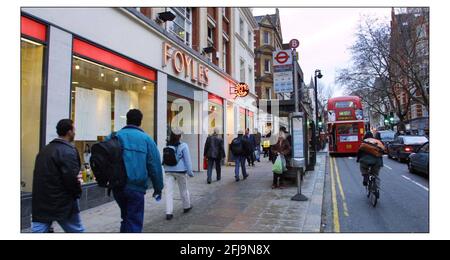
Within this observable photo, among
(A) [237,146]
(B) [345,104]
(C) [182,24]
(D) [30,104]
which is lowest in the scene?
(A) [237,146]

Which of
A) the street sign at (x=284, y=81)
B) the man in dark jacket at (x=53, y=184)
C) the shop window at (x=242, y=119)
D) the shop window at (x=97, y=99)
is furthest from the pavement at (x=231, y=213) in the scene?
the shop window at (x=242, y=119)

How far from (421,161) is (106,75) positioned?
33.6 ft

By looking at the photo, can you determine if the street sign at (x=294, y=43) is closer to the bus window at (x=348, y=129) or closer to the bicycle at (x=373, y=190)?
the bicycle at (x=373, y=190)

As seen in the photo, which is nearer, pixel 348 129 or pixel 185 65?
pixel 185 65

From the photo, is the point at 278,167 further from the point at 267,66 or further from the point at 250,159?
the point at 267,66

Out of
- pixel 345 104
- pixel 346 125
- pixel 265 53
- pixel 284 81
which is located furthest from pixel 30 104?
pixel 265 53

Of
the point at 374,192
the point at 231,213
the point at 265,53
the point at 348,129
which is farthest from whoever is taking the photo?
the point at 265,53

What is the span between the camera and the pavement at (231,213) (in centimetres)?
529

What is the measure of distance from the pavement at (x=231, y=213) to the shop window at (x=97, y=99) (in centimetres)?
164

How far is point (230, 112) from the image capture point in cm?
1733

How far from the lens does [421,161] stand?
11.0 m

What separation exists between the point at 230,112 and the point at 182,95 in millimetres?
5953
